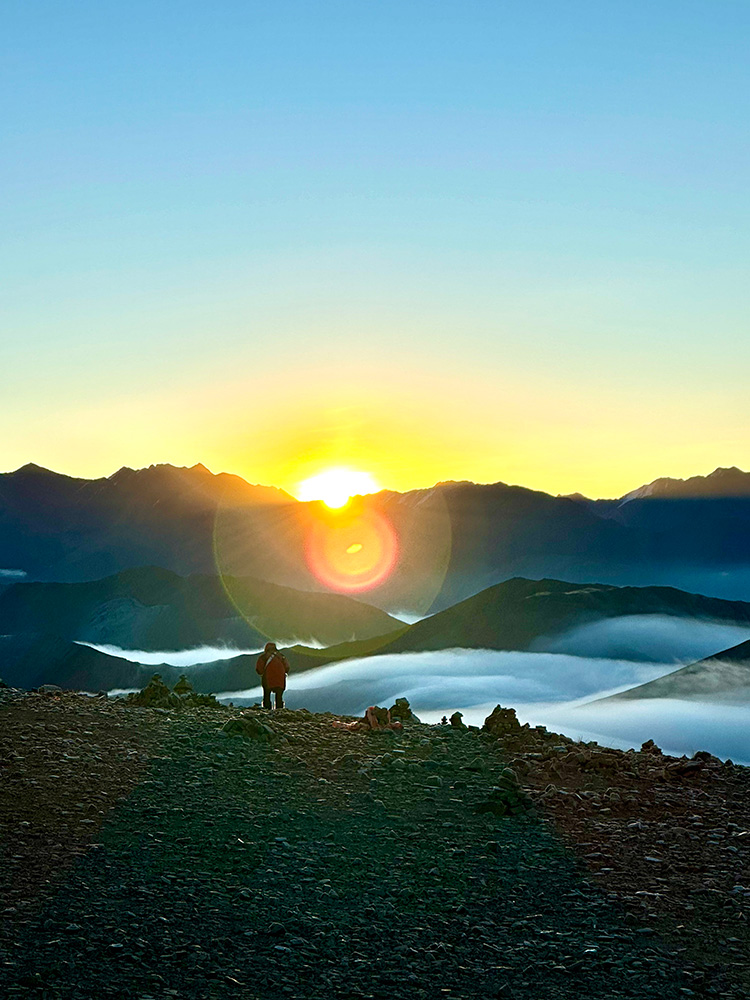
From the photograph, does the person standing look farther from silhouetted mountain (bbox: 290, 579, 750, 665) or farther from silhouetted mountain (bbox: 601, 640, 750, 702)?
silhouetted mountain (bbox: 290, 579, 750, 665)

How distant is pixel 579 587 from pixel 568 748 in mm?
146390

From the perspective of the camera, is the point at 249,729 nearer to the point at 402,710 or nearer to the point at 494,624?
the point at 402,710

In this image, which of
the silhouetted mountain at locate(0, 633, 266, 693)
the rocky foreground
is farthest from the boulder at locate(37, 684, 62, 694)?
the silhouetted mountain at locate(0, 633, 266, 693)

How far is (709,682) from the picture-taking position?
109 metres

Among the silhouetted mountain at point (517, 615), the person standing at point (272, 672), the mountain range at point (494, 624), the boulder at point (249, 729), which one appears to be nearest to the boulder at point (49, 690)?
the person standing at point (272, 672)

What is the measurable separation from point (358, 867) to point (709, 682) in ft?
346

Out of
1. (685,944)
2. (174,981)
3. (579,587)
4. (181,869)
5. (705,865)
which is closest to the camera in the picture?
(174,981)

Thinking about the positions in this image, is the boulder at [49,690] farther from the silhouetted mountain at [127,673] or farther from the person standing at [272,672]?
the silhouetted mountain at [127,673]

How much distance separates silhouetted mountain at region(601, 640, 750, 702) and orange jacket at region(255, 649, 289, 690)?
87.8 meters

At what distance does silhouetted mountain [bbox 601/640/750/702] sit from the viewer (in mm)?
106175

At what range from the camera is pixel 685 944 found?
1087 centimetres

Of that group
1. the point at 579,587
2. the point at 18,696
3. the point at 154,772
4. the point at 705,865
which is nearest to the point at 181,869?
the point at 154,772

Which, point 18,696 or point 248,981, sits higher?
point 18,696

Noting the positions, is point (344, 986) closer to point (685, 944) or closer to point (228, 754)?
point (685, 944)
